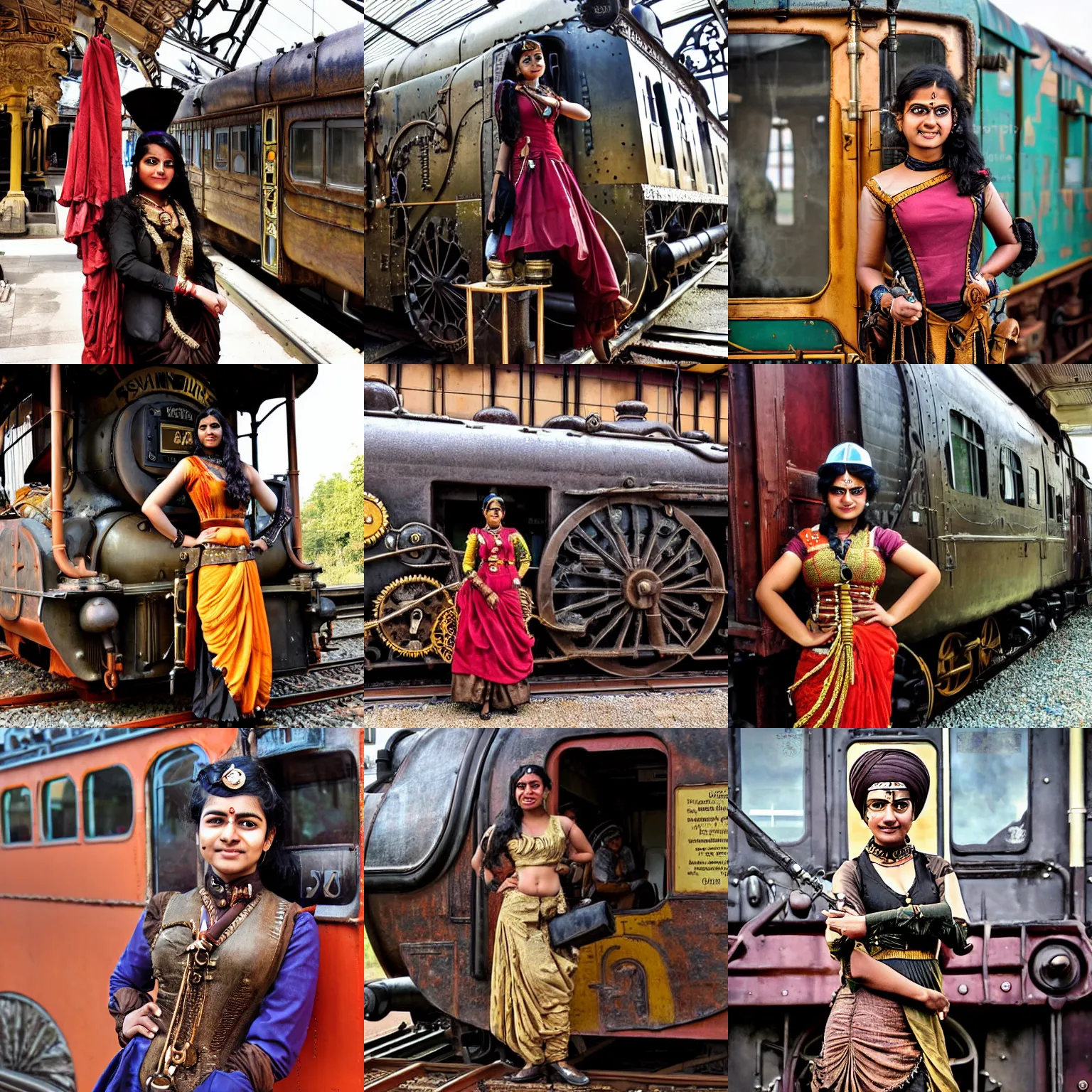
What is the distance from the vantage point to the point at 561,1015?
3.75m

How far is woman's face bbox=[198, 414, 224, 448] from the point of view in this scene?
12.7 ft

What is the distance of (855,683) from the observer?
3.43 meters

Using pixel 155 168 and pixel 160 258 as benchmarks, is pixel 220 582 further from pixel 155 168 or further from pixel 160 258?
pixel 155 168

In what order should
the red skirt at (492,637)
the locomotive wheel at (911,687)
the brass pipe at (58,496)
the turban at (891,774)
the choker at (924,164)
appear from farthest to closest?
the brass pipe at (58,496)
the red skirt at (492,637)
the locomotive wheel at (911,687)
the choker at (924,164)
the turban at (891,774)

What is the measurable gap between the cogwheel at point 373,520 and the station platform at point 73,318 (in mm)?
567

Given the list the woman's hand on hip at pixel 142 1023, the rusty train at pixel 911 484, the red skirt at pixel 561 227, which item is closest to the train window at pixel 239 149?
the red skirt at pixel 561 227

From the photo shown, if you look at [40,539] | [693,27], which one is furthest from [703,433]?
[40,539]

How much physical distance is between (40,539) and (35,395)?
71cm

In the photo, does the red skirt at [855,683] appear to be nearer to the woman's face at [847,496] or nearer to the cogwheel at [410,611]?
the woman's face at [847,496]

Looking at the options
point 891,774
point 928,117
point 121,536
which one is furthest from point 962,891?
point 121,536

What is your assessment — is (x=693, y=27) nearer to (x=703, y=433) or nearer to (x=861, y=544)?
(x=703, y=433)

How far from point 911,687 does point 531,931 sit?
5.64 feet

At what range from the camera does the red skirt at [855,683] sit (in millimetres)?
3420

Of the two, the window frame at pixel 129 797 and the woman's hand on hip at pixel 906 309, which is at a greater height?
the woman's hand on hip at pixel 906 309
